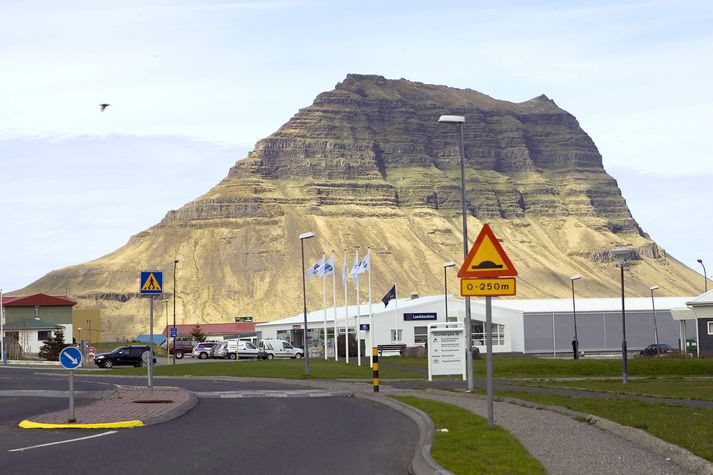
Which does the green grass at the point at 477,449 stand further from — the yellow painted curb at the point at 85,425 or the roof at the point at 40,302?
the roof at the point at 40,302

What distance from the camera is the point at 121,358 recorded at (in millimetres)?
72438

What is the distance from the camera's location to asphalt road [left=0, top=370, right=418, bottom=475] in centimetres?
1376

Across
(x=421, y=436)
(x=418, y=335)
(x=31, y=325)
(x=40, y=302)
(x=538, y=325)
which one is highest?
(x=40, y=302)

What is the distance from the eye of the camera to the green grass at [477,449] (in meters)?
12.7

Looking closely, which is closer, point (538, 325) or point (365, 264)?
point (365, 264)

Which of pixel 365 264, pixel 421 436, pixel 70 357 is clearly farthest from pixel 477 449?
pixel 365 264

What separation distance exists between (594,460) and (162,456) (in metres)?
5.63

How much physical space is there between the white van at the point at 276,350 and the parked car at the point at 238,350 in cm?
66

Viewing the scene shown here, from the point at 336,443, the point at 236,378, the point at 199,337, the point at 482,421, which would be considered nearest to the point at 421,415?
the point at 482,421

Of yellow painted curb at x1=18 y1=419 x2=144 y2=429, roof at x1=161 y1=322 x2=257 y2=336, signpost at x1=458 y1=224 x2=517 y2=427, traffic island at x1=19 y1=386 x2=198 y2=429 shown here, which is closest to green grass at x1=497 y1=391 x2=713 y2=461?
signpost at x1=458 y1=224 x2=517 y2=427

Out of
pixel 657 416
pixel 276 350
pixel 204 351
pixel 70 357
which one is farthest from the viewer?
pixel 204 351

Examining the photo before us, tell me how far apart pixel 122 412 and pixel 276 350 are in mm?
64917

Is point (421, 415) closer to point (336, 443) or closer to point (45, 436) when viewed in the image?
point (336, 443)

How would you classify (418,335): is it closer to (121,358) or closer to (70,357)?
(121,358)
